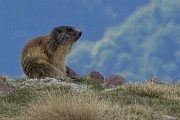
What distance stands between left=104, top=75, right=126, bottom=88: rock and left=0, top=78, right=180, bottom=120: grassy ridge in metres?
2.70

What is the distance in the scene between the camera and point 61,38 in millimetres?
16438

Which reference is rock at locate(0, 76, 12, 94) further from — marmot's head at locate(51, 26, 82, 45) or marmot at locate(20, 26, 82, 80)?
marmot's head at locate(51, 26, 82, 45)

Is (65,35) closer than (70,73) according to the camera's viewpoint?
Yes

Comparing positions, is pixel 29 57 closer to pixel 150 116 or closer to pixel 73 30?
pixel 73 30

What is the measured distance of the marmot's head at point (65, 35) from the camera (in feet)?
53.5

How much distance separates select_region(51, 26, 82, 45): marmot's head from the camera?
1631 centimetres

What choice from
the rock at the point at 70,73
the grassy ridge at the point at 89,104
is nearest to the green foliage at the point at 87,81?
the rock at the point at 70,73

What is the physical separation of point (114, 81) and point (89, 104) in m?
8.01

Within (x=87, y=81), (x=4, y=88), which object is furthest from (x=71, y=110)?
(x=87, y=81)

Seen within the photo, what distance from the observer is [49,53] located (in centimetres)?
1611

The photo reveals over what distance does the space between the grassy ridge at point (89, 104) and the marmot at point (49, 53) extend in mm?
2985

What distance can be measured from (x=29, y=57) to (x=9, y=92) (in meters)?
4.34

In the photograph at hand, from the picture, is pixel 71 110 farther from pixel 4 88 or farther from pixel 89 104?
pixel 4 88

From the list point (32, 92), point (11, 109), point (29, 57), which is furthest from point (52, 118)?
point (29, 57)
